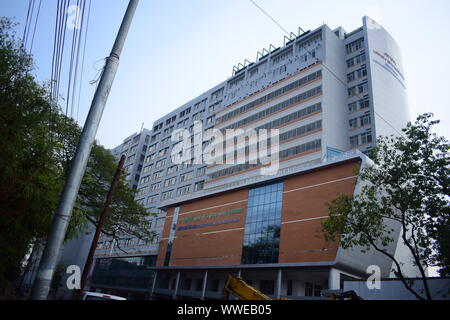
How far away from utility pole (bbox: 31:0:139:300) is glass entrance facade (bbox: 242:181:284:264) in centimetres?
3297

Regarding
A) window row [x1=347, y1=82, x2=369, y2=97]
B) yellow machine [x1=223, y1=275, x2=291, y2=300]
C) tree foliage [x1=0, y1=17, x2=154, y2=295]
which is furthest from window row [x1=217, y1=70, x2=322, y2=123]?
tree foliage [x1=0, y1=17, x2=154, y2=295]

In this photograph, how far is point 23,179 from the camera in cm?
926

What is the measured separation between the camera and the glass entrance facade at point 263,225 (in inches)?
1442

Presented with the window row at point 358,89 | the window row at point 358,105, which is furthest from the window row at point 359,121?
the window row at point 358,89

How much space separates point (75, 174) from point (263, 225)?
1386 inches

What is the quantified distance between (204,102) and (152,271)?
3836 cm

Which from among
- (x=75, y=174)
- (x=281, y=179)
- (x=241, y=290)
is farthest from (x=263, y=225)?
(x=75, y=174)

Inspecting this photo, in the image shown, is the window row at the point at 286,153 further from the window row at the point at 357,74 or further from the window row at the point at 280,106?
the window row at the point at 357,74

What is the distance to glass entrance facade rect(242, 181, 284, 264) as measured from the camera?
36.6 m

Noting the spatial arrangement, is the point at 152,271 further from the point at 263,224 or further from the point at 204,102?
the point at 204,102

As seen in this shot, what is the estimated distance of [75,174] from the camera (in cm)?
→ 486

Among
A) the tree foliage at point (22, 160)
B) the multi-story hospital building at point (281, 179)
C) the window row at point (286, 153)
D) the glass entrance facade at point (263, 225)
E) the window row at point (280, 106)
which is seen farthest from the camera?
the window row at point (280, 106)

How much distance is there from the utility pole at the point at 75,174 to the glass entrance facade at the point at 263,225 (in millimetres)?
32971
